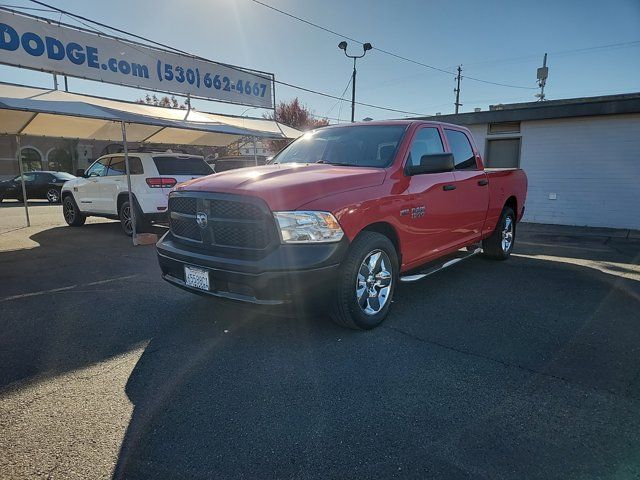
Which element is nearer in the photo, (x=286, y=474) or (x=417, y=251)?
(x=286, y=474)

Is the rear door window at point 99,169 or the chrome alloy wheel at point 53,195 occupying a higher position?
the rear door window at point 99,169

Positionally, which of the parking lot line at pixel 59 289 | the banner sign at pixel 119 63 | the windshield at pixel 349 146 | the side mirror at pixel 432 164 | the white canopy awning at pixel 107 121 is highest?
the banner sign at pixel 119 63

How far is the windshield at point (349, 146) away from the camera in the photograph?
420 cm

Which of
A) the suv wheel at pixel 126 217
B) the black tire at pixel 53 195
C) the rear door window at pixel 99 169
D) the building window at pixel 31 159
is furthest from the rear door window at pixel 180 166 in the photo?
the building window at pixel 31 159

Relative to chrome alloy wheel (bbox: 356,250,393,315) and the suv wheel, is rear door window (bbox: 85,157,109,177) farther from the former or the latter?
chrome alloy wheel (bbox: 356,250,393,315)

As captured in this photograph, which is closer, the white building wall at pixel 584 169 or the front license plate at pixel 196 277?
the front license plate at pixel 196 277

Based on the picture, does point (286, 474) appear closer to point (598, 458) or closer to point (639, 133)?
point (598, 458)

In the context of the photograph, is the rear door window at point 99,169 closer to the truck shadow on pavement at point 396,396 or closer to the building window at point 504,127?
the truck shadow on pavement at point 396,396

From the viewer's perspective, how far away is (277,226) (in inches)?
124

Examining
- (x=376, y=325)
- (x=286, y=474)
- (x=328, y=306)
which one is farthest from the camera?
(x=376, y=325)

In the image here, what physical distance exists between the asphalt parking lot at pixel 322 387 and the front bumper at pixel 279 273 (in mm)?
506

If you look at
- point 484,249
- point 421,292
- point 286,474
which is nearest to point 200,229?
point 286,474

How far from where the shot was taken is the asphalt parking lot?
213 cm

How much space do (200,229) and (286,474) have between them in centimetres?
216
